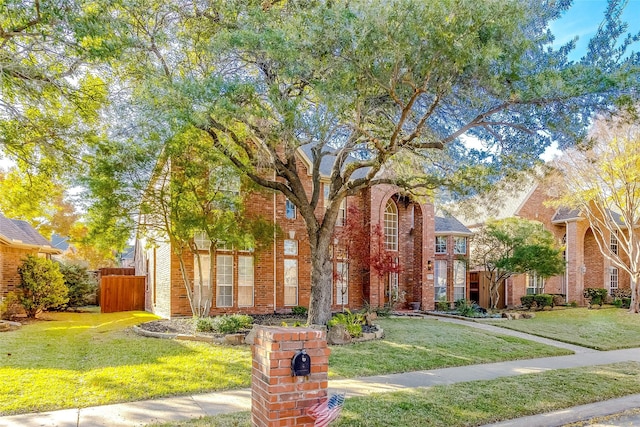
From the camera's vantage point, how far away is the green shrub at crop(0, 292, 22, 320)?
46.4ft

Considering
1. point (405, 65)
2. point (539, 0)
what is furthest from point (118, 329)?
point (539, 0)

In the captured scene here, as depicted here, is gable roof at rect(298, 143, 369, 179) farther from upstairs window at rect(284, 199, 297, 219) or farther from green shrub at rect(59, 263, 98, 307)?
green shrub at rect(59, 263, 98, 307)

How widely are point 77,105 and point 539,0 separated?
27.3 ft

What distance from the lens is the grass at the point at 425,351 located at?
8.27 meters

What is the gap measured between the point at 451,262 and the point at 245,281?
1013 centimetres

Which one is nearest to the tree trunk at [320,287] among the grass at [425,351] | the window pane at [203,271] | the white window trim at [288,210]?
the grass at [425,351]

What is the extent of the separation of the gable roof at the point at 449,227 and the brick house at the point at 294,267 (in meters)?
0.84

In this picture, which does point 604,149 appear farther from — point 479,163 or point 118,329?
point 118,329

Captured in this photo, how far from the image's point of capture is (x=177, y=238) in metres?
13.2

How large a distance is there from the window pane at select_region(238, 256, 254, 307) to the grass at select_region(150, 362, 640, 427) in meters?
10.5

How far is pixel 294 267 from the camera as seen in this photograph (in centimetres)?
1745

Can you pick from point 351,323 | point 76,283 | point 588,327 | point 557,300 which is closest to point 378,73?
point 351,323

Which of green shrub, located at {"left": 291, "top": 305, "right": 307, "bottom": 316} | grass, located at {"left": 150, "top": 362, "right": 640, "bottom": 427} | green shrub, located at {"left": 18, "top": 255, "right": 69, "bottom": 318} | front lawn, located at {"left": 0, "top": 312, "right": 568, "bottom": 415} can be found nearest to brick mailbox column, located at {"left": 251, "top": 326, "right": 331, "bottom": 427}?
grass, located at {"left": 150, "top": 362, "right": 640, "bottom": 427}

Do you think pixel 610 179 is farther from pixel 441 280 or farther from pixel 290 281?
pixel 290 281
